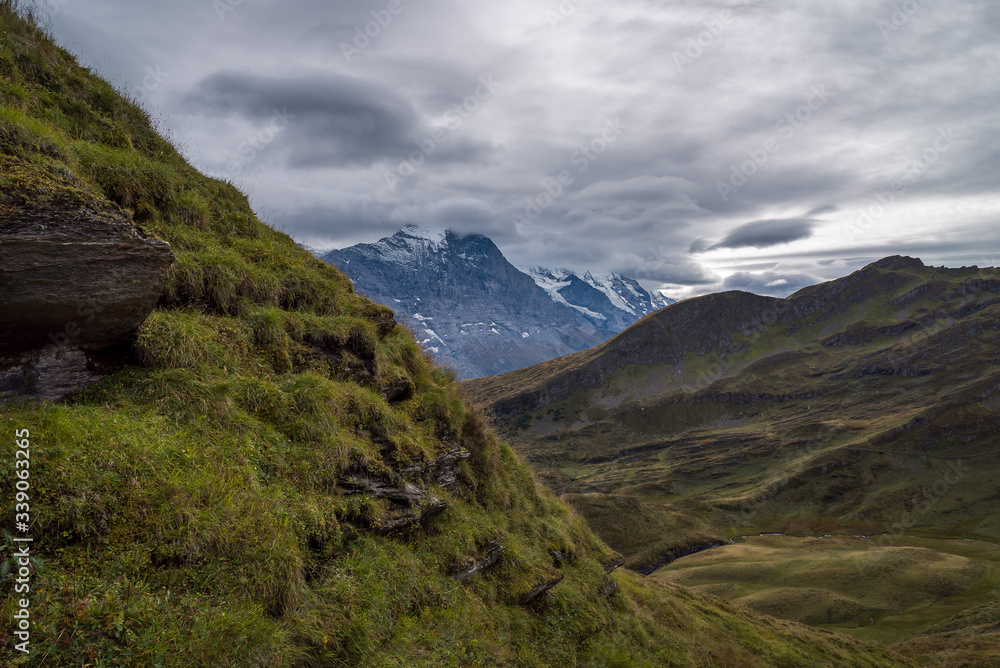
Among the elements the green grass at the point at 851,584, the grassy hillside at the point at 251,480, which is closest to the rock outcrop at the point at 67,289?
the grassy hillside at the point at 251,480

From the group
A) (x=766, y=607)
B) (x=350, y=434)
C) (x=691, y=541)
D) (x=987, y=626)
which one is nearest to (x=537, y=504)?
(x=350, y=434)

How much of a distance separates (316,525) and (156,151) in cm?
1294

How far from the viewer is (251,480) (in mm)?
8586

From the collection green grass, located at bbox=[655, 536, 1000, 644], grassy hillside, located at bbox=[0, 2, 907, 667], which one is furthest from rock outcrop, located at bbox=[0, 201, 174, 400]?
green grass, located at bbox=[655, 536, 1000, 644]

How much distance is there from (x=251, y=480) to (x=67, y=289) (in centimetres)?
457

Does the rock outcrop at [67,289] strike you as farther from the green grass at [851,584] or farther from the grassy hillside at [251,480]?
the green grass at [851,584]

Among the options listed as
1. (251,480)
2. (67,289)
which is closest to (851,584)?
(251,480)

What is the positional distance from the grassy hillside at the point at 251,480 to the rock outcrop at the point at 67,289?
1.27 feet

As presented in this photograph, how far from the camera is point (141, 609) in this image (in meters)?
5.89

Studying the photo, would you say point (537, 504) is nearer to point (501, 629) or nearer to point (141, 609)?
point (501, 629)

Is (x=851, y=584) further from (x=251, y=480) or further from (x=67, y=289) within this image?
(x=67, y=289)

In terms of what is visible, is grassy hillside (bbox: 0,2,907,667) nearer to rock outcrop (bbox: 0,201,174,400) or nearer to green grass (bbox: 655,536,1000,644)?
rock outcrop (bbox: 0,201,174,400)

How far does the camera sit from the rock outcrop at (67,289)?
311 inches

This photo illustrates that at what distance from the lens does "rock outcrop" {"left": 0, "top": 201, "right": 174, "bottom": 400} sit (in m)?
7.90
